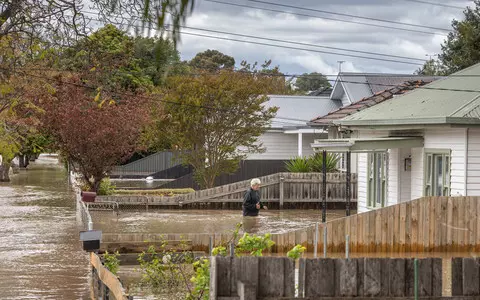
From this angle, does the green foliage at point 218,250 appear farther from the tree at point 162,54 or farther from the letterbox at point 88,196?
the letterbox at point 88,196

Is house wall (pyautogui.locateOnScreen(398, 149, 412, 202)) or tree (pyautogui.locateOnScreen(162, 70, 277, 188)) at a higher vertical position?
tree (pyautogui.locateOnScreen(162, 70, 277, 188))

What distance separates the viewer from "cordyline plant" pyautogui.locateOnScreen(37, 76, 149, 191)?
118ft

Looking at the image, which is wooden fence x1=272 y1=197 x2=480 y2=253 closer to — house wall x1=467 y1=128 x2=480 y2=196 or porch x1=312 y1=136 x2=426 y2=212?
house wall x1=467 y1=128 x2=480 y2=196

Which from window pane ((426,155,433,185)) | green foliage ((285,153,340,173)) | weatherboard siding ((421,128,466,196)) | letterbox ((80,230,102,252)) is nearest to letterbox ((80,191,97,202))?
green foliage ((285,153,340,173))

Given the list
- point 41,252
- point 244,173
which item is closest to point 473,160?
point 41,252

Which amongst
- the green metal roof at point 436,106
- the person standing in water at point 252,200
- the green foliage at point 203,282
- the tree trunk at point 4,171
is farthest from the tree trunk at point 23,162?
the green foliage at point 203,282

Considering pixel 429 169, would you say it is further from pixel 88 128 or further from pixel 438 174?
pixel 88 128

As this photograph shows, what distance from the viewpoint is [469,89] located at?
2566 centimetres

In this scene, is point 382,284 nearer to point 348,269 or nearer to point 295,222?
point 348,269

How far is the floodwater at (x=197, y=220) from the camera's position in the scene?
1109 inches

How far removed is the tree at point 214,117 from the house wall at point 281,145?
515cm

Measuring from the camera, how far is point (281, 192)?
38.1 m

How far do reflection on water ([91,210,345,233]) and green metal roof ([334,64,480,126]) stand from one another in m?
4.35

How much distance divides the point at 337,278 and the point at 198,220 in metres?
23.9
